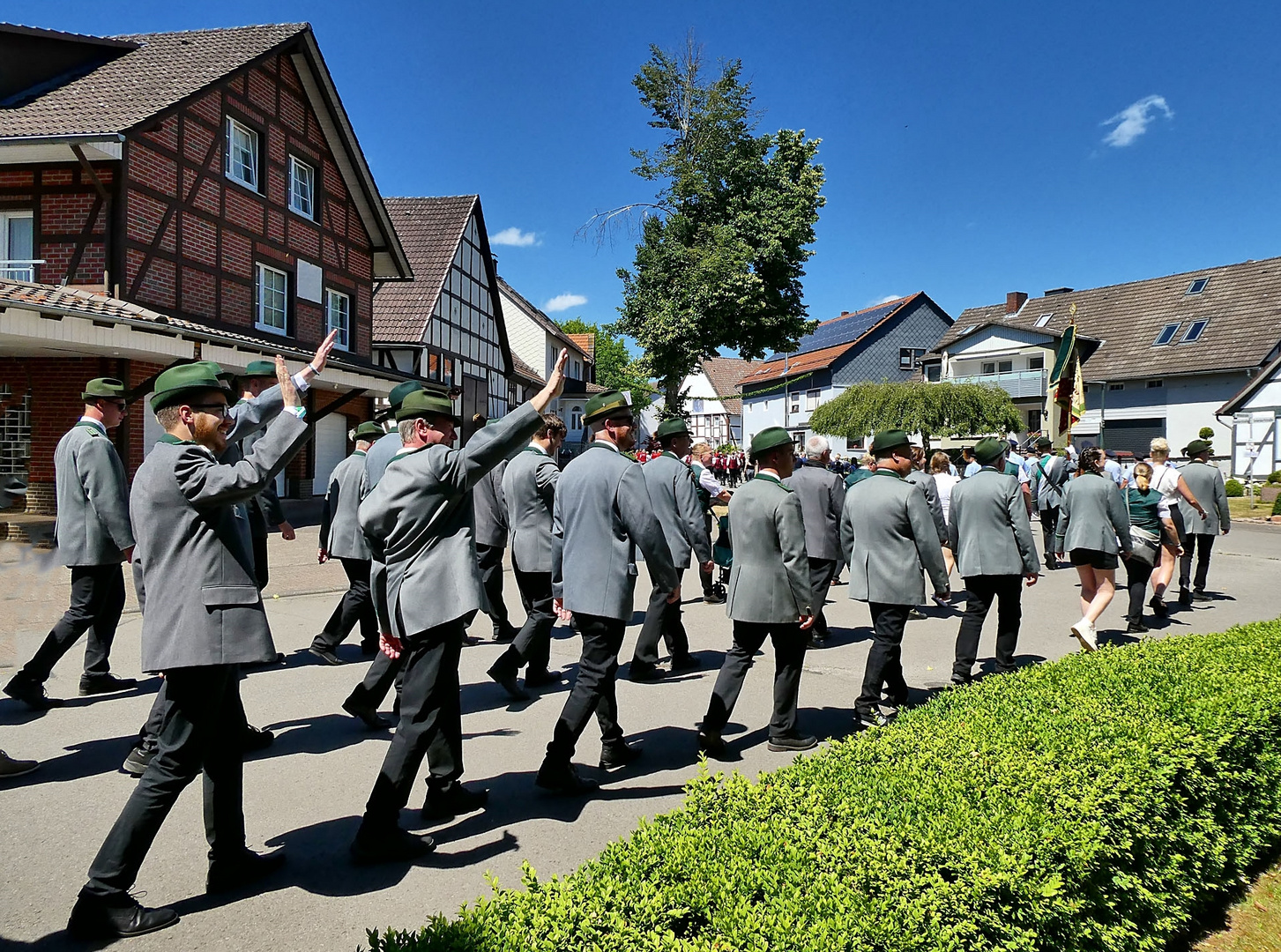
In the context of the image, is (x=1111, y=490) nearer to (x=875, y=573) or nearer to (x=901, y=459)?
(x=901, y=459)

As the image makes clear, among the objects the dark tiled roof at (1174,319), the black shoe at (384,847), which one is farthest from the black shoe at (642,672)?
the dark tiled roof at (1174,319)

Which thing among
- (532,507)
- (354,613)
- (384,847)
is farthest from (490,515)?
(384,847)

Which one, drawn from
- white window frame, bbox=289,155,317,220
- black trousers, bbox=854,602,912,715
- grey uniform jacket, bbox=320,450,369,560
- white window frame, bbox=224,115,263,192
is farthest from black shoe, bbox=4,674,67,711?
white window frame, bbox=289,155,317,220

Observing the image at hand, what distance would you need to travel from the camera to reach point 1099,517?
746 cm

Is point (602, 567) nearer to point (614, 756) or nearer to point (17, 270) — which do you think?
point (614, 756)

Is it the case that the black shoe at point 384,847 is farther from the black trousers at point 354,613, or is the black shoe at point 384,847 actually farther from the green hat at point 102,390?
the green hat at point 102,390

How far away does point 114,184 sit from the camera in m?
14.9

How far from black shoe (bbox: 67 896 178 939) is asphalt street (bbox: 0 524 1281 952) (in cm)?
5

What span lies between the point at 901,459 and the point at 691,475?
6.75 ft

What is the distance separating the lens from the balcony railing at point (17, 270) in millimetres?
14899

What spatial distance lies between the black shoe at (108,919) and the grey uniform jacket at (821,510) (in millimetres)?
5978

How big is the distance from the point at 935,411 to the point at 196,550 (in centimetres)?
3778

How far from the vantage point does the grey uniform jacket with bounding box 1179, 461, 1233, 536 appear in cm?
991

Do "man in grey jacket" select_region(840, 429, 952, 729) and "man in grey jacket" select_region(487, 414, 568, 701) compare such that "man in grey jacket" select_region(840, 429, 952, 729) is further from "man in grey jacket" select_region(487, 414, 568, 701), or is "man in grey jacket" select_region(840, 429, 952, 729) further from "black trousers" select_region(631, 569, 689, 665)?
"man in grey jacket" select_region(487, 414, 568, 701)
